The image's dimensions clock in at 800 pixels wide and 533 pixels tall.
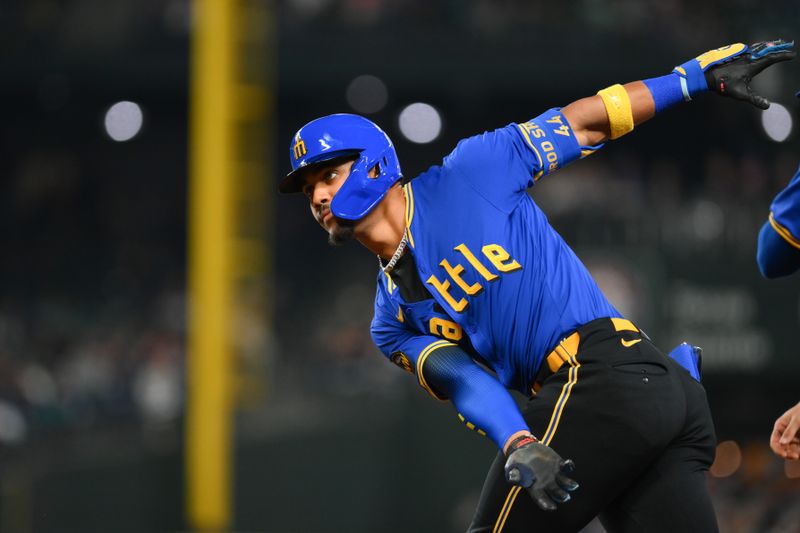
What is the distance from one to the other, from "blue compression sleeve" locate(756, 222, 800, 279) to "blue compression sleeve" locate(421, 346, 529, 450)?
82 cm

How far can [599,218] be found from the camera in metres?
10.0

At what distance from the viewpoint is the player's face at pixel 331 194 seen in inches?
145

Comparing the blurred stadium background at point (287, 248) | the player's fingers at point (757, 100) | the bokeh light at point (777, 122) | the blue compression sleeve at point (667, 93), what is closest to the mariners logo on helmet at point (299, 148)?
the blue compression sleeve at point (667, 93)

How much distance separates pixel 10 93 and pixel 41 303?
3.94 metres

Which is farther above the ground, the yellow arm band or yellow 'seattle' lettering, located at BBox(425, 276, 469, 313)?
the yellow arm band

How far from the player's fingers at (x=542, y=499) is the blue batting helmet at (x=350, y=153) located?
40.9 inches

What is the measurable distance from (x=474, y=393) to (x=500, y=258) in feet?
1.33

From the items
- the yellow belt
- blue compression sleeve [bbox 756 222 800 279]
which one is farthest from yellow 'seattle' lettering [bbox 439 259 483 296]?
blue compression sleeve [bbox 756 222 800 279]

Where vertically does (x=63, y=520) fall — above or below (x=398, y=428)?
below

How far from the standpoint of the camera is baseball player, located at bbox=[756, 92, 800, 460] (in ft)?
10.5

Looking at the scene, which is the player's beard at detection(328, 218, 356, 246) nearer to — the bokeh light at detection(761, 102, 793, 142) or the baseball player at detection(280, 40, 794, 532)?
the baseball player at detection(280, 40, 794, 532)

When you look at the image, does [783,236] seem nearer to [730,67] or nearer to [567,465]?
[730,67]

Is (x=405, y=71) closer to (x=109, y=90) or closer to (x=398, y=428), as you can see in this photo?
(x=109, y=90)

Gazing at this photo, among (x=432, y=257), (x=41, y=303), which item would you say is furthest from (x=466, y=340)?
(x=41, y=303)
